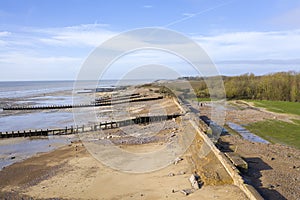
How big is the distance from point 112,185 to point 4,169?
8219mm

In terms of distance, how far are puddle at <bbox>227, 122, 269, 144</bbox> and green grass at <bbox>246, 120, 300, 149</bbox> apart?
1.96ft

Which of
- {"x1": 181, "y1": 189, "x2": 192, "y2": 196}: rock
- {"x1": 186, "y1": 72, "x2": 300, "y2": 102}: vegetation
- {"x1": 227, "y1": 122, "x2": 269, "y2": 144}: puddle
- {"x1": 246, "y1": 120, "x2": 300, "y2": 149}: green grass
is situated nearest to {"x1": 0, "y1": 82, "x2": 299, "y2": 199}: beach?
{"x1": 181, "y1": 189, "x2": 192, "y2": 196}: rock

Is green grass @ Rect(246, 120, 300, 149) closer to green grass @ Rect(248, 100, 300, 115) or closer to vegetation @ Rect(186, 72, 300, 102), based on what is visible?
green grass @ Rect(248, 100, 300, 115)

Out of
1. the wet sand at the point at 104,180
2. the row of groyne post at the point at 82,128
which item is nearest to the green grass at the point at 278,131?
the wet sand at the point at 104,180

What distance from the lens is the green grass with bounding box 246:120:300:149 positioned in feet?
73.6

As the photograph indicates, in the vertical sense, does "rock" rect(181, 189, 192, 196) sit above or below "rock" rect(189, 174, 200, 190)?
below

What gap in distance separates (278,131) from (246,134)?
11.3 feet

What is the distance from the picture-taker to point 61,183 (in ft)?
45.6

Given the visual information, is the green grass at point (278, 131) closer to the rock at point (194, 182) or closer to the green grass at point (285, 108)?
the green grass at point (285, 108)

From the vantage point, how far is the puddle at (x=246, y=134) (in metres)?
22.9

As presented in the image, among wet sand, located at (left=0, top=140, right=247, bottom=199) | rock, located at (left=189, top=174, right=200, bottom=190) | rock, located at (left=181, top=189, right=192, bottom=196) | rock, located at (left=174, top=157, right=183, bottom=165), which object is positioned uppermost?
rock, located at (left=189, top=174, right=200, bottom=190)

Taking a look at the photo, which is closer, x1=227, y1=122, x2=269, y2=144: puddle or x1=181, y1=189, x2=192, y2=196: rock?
x1=181, y1=189, x2=192, y2=196: rock

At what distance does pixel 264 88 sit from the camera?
5778 centimetres

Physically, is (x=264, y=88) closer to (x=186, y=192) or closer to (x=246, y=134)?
(x=246, y=134)
